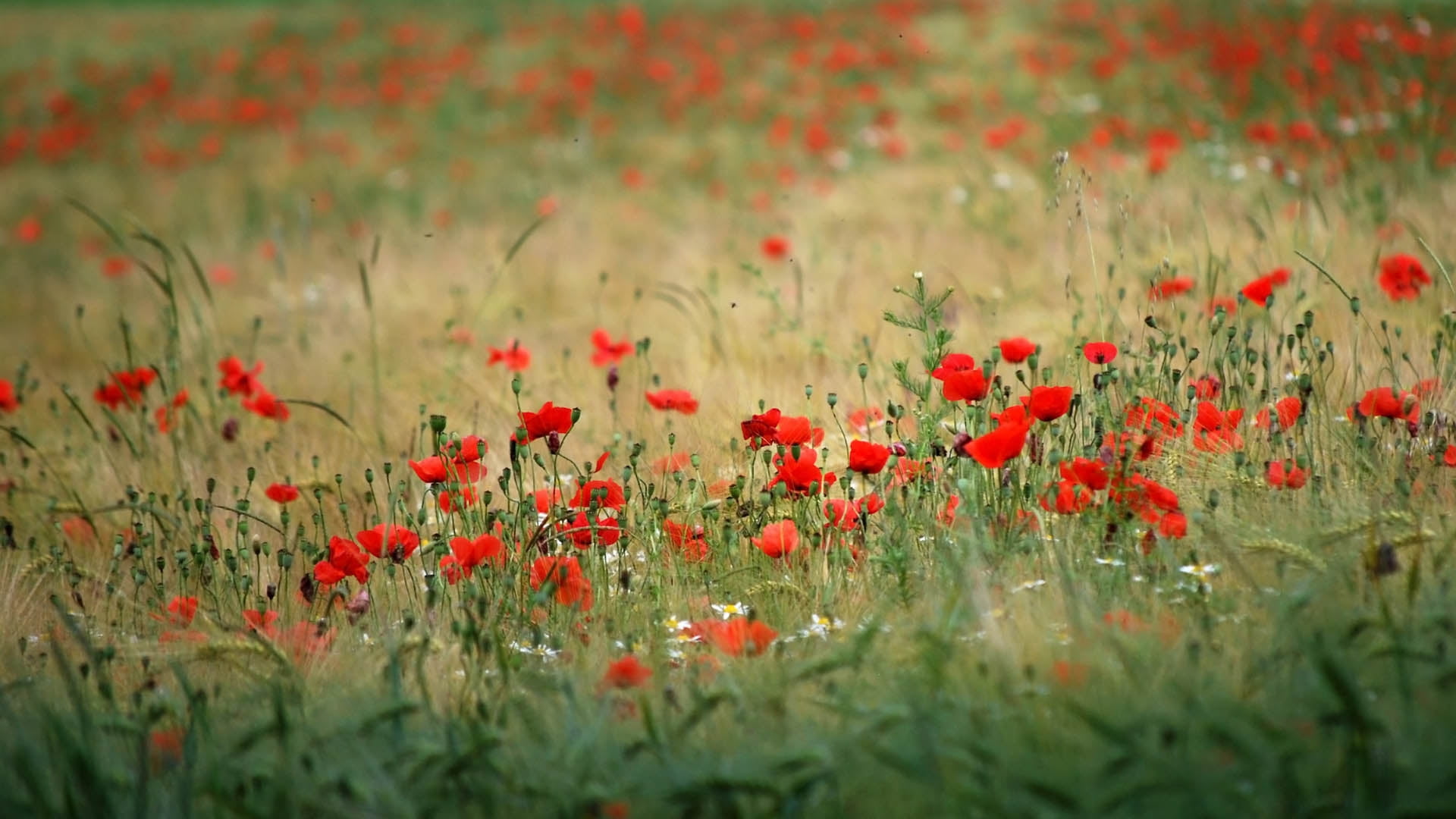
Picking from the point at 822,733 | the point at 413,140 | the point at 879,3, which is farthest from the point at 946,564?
the point at 879,3

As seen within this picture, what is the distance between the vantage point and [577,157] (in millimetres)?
8344

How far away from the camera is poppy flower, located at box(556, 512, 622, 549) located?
2.31 m

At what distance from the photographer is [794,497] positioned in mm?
2336

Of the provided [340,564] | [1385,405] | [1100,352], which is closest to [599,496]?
[340,564]

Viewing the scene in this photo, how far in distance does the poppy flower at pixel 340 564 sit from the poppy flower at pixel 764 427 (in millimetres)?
757

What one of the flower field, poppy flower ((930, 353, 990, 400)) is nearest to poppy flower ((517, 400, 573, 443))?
the flower field

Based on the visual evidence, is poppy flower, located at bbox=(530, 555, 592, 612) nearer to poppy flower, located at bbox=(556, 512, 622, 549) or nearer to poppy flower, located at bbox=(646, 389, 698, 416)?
poppy flower, located at bbox=(556, 512, 622, 549)

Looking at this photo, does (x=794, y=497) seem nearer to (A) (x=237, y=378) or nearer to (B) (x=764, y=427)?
(B) (x=764, y=427)

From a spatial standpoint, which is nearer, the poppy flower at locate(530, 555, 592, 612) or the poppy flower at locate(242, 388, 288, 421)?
the poppy flower at locate(530, 555, 592, 612)

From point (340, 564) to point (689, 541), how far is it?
0.67m

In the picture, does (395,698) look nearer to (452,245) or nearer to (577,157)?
(452,245)

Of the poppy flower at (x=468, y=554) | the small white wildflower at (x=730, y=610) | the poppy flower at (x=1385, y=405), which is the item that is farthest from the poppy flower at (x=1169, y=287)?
the poppy flower at (x=468, y=554)

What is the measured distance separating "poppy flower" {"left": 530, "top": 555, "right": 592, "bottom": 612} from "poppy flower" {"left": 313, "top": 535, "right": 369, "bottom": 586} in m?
0.32

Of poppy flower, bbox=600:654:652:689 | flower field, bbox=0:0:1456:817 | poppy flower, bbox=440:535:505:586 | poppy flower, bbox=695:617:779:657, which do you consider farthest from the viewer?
poppy flower, bbox=440:535:505:586
